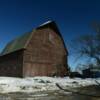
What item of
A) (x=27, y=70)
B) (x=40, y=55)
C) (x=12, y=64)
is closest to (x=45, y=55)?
(x=40, y=55)

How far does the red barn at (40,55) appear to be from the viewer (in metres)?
32.0

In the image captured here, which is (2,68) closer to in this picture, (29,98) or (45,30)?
(45,30)

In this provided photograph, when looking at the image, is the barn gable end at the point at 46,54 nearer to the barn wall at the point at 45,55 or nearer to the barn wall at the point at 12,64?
the barn wall at the point at 45,55

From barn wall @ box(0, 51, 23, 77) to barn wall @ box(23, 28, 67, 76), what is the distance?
1115 millimetres

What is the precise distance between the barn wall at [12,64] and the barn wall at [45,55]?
1.11 m

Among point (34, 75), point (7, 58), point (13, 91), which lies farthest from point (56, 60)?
point (13, 91)

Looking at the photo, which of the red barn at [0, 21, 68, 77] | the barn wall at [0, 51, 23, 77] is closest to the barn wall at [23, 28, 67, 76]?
the red barn at [0, 21, 68, 77]

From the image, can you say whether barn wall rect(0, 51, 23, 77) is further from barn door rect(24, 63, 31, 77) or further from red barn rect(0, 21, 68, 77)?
barn door rect(24, 63, 31, 77)

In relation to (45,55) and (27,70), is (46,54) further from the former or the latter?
(27,70)

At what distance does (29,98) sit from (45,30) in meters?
20.8

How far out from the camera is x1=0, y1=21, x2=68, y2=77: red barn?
105ft

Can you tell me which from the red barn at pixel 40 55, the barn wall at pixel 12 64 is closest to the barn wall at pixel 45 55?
the red barn at pixel 40 55

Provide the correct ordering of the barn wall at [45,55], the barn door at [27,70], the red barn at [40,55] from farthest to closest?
the barn wall at [45,55] < the red barn at [40,55] < the barn door at [27,70]

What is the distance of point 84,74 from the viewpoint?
35875 millimetres
